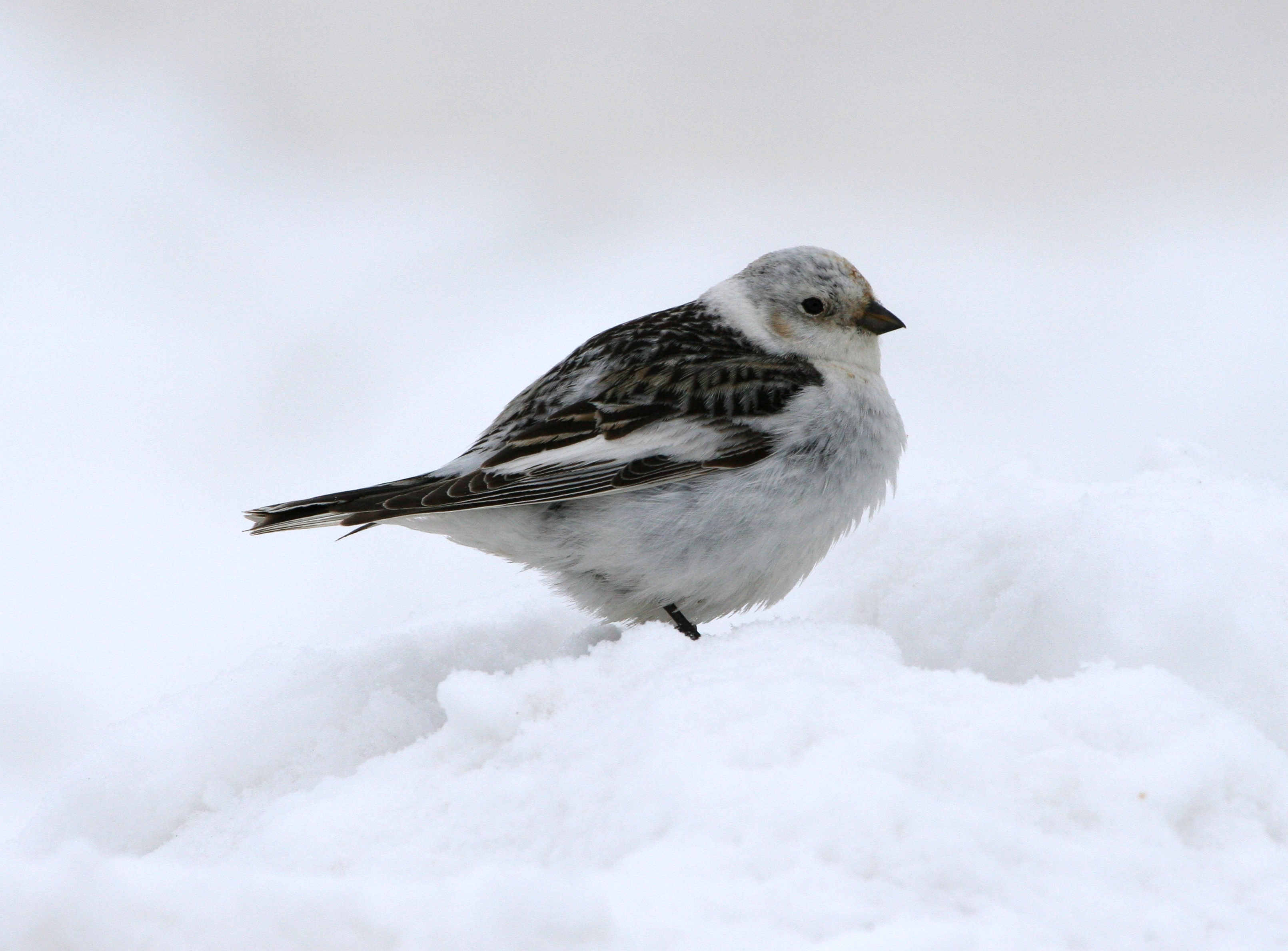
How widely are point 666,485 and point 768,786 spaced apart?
0.99 m

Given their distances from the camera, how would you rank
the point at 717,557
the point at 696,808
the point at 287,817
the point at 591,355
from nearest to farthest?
the point at 696,808 < the point at 287,817 < the point at 717,557 < the point at 591,355

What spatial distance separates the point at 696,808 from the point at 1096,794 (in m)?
0.56

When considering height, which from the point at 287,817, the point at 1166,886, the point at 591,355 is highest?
the point at 591,355

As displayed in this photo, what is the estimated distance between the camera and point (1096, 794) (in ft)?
5.01

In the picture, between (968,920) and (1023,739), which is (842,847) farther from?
(1023,739)

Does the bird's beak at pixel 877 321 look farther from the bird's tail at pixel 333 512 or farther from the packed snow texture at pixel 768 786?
the bird's tail at pixel 333 512

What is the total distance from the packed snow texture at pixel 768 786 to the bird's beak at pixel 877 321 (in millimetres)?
641

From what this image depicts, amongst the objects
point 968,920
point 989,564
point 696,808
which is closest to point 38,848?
point 696,808

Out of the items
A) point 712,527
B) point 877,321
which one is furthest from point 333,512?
point 877,321

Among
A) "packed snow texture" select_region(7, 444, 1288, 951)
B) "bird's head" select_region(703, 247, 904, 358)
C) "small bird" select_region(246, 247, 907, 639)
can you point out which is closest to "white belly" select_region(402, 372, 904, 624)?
"small bird" select_region(246, 247, 907, 639)

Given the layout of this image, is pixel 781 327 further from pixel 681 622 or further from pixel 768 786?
pixel 768 786

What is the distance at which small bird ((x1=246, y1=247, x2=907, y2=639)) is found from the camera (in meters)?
2.34

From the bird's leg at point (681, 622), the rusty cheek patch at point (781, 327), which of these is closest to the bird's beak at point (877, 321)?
the rusty cheek patch at point (781, 327)

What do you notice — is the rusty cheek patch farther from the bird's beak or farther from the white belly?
the white belly
